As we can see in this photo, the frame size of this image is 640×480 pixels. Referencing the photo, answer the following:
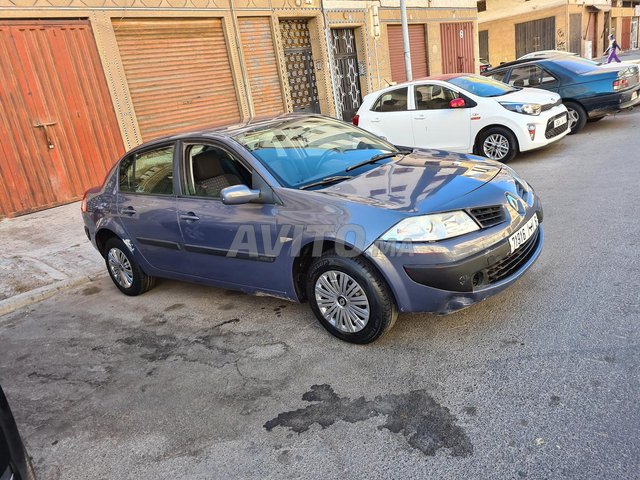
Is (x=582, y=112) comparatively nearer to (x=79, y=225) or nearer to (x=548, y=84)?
(x=548, y=84)

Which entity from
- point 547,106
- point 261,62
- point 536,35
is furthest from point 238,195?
point 536,35

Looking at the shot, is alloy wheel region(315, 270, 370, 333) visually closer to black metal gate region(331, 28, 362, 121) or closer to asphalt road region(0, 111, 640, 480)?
asphalt road region(0, 111, 640, 480)

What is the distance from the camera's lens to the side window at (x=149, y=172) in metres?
4.39

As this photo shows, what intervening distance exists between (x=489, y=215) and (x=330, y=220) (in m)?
1.04

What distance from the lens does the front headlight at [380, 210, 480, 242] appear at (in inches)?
120

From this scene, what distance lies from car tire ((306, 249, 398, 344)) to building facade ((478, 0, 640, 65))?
1249 inches

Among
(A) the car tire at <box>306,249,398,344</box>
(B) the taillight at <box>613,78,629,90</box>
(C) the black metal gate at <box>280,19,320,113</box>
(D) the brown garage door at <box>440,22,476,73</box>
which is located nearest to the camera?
(A) the car tire at <box>306,249,398,344</box>

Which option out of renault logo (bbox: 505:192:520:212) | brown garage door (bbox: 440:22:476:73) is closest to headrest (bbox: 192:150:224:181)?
renault logo (bbox: 505:192:520:212)

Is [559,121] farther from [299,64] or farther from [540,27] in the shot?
[540,27]

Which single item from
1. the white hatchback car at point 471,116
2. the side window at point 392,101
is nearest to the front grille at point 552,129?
the white hatchback car at point 471,116

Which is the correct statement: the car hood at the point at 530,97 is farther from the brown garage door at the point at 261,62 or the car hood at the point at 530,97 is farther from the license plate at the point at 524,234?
the brown garage door at the point at 261,62

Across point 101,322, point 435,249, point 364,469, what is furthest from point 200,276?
point 364,469

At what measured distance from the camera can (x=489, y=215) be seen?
3252 millimetres

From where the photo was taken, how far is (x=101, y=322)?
4.57m
